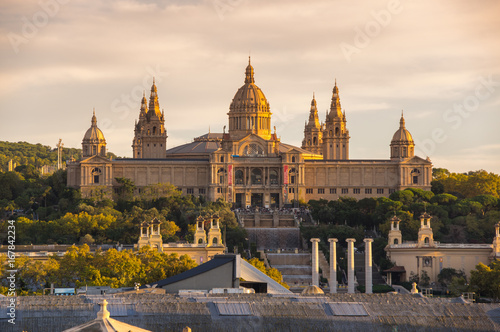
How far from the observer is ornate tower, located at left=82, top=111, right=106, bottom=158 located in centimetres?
19650

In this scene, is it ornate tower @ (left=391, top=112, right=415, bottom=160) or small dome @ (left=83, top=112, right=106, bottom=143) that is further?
ornate tower @ (left=391, top=112, right=415, bottom=160)

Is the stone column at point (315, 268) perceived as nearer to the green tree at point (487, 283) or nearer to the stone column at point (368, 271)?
the stone column at point (368, 271)

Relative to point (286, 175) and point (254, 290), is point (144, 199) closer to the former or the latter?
point (286, 175)

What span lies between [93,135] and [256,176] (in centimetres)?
2414

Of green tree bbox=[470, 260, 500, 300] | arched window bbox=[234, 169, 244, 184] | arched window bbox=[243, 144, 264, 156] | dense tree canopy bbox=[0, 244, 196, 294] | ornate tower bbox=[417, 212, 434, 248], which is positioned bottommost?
green tree bbox=[470, 260, 500, 300]

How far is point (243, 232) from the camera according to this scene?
157000 mm

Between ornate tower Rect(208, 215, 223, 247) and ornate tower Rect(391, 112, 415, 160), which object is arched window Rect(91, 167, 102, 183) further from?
ornate tower Rect(208, 215, 223, 247)

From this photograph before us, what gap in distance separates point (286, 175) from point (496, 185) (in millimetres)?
30681

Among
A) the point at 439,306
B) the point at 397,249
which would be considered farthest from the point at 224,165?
the point at 439,306

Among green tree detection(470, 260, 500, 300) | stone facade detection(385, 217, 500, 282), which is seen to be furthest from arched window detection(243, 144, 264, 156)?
green tree detection(470, 260, 500, 300)

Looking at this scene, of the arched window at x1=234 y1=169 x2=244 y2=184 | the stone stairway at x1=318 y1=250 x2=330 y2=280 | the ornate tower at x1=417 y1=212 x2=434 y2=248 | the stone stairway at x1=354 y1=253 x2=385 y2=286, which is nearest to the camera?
the stone stairway at x1=354 y1=253 x2=385 y2=286

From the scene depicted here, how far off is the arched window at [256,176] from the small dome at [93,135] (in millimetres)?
22352

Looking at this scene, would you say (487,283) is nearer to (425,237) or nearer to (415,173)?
(425,237)

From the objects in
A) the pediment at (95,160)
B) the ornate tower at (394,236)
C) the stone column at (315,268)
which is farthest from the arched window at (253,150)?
the stone column at (315,268)
